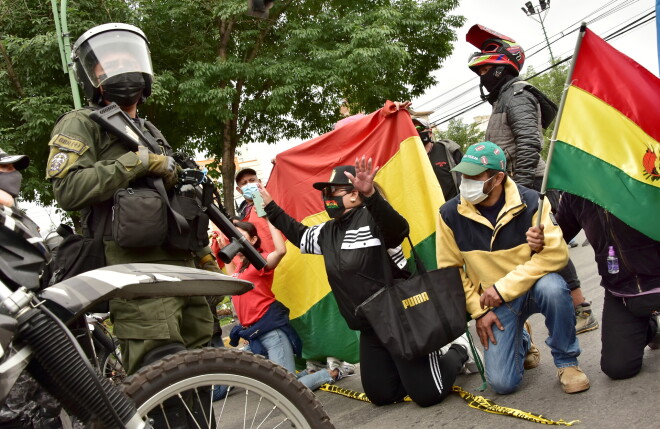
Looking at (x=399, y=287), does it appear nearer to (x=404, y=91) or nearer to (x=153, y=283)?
(x=153, y=283)

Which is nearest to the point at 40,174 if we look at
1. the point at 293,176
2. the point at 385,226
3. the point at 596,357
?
the point at 293,176

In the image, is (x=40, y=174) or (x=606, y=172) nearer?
(x=606, y=172)

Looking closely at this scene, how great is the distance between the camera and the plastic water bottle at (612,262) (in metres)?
3.49

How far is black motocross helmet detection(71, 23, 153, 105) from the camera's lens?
274cm

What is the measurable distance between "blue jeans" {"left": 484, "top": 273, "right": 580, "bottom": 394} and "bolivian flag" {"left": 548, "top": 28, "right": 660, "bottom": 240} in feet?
1.92

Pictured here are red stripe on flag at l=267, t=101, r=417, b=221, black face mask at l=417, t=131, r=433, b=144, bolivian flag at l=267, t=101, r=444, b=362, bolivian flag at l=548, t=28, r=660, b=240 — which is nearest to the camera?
bolivian flag at l=548, t=28, r=660, b=240

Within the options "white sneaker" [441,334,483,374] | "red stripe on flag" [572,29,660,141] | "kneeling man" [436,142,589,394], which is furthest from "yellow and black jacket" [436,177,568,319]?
"red stripe on flag" [572,29,660,141]

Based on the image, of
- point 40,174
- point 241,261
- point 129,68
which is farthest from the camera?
point 40,174

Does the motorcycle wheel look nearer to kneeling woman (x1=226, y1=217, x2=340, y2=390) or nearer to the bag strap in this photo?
the bag strap

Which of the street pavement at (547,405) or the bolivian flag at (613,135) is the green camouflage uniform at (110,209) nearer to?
the street pavement at (547,405)

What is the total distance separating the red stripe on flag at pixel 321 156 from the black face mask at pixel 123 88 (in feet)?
7.90

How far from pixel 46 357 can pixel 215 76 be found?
39.1ft

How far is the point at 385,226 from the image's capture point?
12.0 feet

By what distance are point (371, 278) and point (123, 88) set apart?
1847 mm
